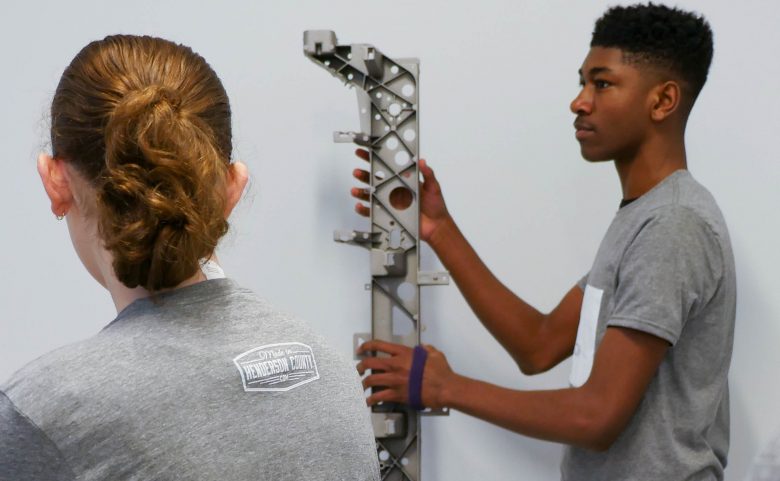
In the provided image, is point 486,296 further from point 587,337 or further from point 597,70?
point 597,70

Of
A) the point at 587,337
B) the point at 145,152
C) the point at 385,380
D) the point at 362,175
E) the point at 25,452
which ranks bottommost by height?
the point at 385,380

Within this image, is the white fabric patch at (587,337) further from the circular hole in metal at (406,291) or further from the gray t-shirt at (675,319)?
the circular hole in metal at (406,291)

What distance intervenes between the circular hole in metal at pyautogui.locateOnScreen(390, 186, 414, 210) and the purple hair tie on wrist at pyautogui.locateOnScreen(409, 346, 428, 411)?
263 millimetres

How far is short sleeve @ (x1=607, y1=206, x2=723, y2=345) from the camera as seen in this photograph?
1.20 meters

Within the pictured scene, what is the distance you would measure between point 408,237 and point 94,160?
859 millimetres

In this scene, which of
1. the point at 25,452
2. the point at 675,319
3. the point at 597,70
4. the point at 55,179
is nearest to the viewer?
the point at 25,452

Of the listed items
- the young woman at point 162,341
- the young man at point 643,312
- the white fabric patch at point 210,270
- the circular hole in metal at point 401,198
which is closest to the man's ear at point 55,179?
the young woman at point 162,341

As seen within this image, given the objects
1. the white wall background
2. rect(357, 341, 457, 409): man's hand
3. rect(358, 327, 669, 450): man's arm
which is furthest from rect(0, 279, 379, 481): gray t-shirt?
the white wall background

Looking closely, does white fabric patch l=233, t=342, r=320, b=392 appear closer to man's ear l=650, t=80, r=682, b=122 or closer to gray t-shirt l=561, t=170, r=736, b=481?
gray t-shirt l=561, t=170, r=736, b=481

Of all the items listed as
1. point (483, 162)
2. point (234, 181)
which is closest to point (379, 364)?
point (483, 162)

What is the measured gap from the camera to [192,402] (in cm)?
68

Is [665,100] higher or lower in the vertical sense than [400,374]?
higher

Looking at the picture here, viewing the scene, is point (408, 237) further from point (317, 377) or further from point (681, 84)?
point (317, 377)

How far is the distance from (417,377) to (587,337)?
0.29m
